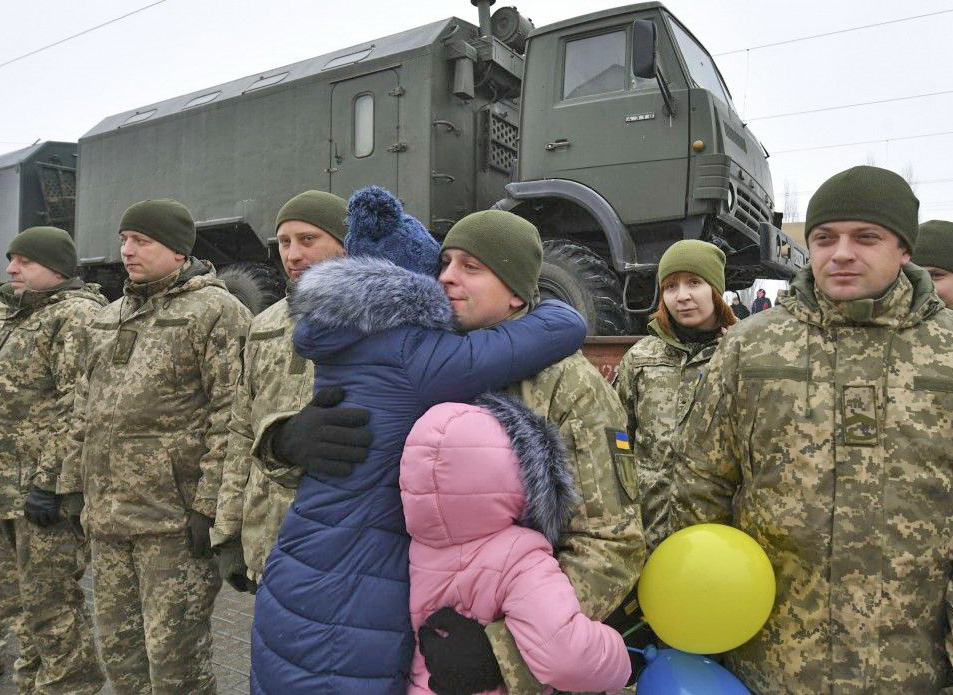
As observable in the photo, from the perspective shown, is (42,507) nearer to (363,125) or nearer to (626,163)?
(626,163)

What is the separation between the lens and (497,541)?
136 cm

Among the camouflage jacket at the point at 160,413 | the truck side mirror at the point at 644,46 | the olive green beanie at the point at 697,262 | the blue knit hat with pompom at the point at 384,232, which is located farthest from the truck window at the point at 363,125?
the blue knit hat with pompom at the point at 384,232

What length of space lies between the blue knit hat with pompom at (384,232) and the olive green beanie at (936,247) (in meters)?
2.15

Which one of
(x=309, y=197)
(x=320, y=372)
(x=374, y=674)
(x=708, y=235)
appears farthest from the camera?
(x=708, y=235)

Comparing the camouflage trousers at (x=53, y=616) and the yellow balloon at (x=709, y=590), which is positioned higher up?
the yellow balloon at (x=709, y=590)

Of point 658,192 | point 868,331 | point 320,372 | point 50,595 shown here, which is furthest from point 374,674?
point 658,192

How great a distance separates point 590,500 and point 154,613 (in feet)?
6.15

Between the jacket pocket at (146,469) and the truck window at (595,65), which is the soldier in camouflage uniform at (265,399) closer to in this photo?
the jacket pocket at (146,469)

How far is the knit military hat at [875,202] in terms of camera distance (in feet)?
5.11

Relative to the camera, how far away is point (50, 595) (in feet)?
10.2

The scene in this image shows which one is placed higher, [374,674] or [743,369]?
[743,369]

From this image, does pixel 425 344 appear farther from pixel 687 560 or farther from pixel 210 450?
pixel 210 450

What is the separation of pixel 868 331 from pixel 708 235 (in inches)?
152

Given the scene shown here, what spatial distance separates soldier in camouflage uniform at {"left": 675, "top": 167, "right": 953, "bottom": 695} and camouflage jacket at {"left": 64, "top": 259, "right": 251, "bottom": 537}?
6.35 feet
